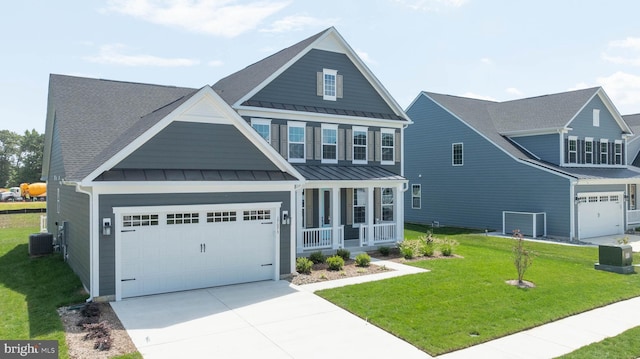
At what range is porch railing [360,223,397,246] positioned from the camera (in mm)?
18297

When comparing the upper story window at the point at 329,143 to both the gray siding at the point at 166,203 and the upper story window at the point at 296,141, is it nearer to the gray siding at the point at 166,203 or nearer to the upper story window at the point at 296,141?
the upper story window at the point at 296,141

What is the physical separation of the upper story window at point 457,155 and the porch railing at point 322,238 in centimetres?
1281

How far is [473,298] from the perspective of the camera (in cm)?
1092

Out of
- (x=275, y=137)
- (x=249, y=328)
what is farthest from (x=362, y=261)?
(x=249, y=328)

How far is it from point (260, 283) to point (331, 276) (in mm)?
2172

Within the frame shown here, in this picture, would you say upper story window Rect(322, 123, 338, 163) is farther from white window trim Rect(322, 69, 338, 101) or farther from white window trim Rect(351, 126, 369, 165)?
white window trim Rect(322, 69, 338, 101)

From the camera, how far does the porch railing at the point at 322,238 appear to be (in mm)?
16828

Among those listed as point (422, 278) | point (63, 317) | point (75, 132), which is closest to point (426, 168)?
point (422, 278)

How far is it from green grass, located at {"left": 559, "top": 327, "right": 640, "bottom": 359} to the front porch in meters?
→ 9.94

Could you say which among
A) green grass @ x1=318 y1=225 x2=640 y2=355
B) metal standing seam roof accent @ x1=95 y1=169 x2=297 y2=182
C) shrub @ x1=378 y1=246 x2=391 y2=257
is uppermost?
metal standing seam roof accent @ x1=95 y1=169 x2=297 y2=182

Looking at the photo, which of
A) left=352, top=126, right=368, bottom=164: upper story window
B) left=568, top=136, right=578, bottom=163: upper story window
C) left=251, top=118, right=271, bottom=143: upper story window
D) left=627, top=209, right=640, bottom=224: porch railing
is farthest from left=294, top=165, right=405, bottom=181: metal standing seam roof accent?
left=627, top=209, right=640, bottom=224: porch railing

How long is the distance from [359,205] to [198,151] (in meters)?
9.78

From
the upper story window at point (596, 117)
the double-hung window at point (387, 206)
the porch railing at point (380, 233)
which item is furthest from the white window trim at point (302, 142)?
the upper story window at point (596, 117)

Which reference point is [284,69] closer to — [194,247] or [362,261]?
[362,261]
